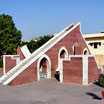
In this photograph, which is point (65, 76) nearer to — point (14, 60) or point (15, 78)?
point (15, 78)

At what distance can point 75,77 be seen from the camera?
30.4m

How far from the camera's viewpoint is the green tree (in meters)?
55.2

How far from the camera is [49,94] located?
2473cm

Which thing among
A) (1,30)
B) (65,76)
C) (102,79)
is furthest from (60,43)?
(1,30)

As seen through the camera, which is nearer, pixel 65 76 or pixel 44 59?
pixel 65 76

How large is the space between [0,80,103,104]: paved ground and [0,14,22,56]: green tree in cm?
2577

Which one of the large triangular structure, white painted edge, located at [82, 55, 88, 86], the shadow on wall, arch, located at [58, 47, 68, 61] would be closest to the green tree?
the large triangular structure

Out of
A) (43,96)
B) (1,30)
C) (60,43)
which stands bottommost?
(43,96)

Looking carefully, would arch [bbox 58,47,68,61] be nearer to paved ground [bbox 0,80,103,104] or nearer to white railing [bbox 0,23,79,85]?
white railing [bbox 0,23,79,85]

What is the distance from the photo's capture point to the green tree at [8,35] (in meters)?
55.2

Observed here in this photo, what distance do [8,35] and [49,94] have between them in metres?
32.4

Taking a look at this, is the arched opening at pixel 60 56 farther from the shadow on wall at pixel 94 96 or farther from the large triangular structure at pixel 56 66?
the shadow on wall at pixel 94 96

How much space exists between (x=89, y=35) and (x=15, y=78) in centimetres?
3276

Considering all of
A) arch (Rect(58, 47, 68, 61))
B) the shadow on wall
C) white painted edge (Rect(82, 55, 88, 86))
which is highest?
arch (Rect(58, 47, 68, 61))
